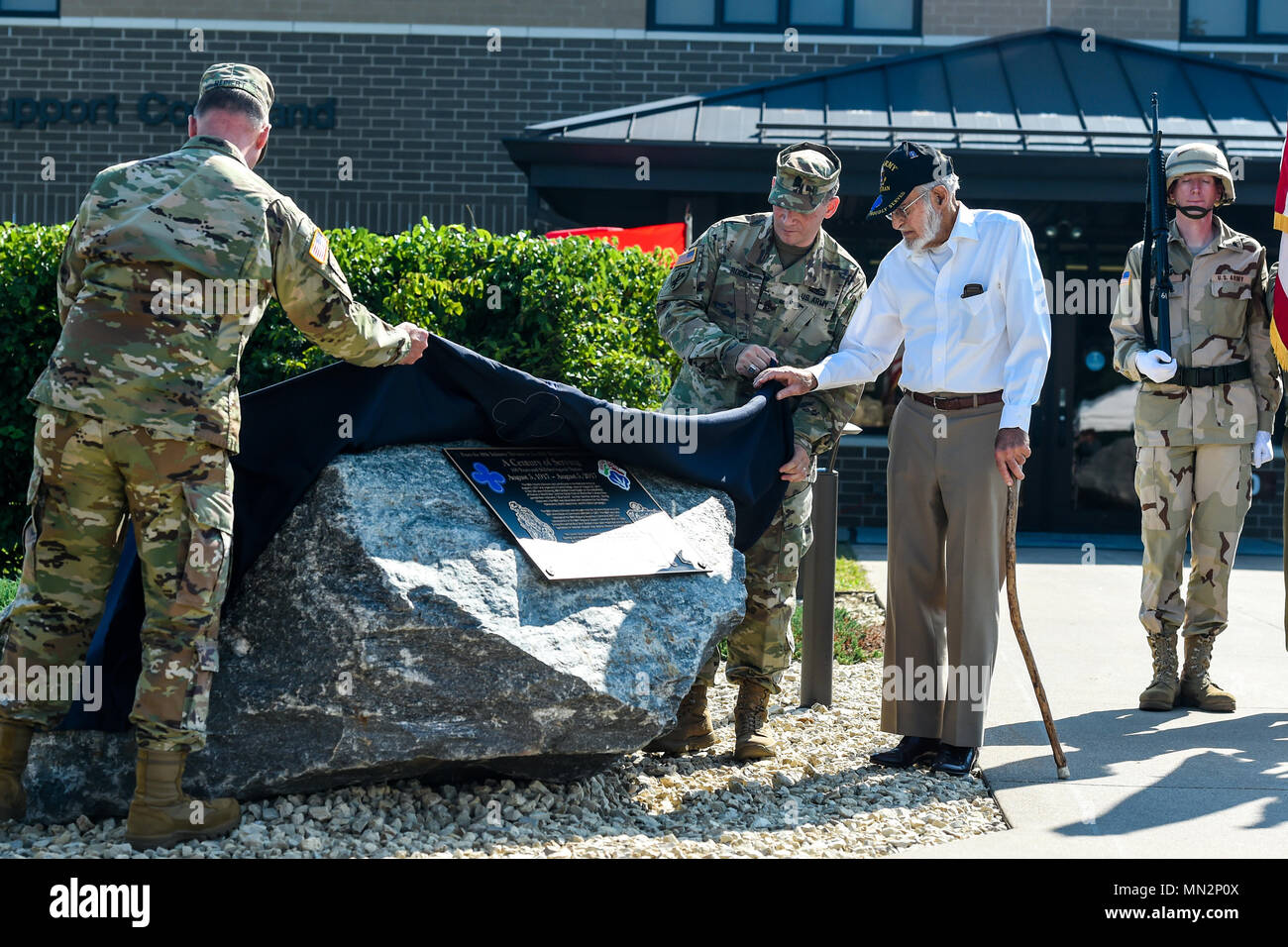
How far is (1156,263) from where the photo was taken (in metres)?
5.66

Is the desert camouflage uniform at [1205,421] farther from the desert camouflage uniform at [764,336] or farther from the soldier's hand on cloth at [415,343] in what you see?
the soldier's hand on cloth at [415,343]

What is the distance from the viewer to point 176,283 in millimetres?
3564

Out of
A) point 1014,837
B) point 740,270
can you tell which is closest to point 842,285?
point 740,270

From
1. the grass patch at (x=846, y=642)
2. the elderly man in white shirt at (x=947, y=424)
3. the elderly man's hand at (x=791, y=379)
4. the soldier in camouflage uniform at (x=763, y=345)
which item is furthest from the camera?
the grass patch at (x=846, y=642)

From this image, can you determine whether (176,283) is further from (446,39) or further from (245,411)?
(446,39)

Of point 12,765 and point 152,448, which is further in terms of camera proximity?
point 12,765

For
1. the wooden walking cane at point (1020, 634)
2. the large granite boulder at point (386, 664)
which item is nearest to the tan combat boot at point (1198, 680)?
the wooden walking cane at point (1020, 634)

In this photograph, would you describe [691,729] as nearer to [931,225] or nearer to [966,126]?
[931,225]

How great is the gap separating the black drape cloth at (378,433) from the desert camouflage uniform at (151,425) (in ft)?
0.54

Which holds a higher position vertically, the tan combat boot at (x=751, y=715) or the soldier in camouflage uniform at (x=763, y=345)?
the soldier in camouflage uniform at (x=763, y=345)

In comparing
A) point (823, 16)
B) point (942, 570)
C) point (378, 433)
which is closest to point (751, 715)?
point (942, 570)

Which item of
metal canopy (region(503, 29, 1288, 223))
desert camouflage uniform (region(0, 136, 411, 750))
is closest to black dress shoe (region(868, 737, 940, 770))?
desert camouflage uniform (region(0, 136, 411, 750))

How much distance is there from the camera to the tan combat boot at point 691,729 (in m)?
4.88

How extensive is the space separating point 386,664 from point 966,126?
861cm
